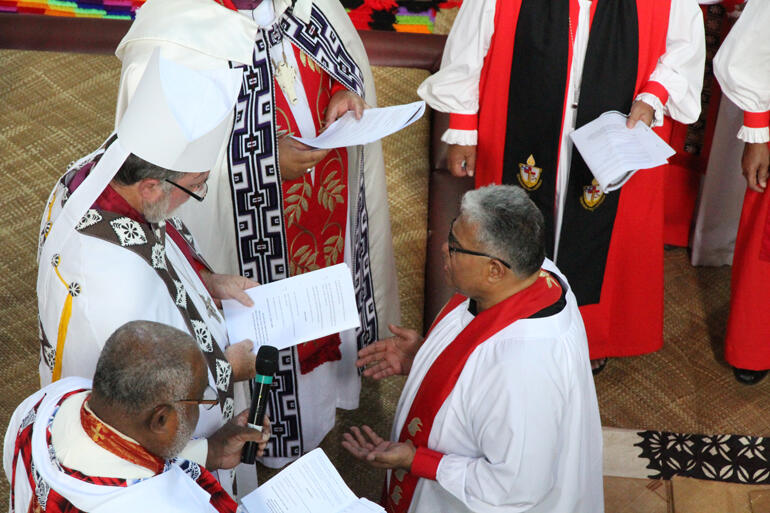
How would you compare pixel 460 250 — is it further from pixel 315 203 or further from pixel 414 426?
pixel 315 203

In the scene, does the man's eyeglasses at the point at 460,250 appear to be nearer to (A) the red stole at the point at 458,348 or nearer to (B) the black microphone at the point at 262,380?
(A) the red stole at the point at 458,348

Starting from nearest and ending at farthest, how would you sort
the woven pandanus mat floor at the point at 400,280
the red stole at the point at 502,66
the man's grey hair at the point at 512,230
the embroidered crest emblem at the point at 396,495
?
the man's grey hair at the point at 512,230, the embroidered crest emblem at the point at 396,495, the red stole at the point at 502,66, the woven pandanus mat floor at the point at 400,280

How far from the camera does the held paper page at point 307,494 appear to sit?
2016 millimetres

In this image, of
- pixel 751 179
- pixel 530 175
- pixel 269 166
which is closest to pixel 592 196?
pixel 530 175

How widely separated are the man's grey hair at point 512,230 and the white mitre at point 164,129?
67 centimetres

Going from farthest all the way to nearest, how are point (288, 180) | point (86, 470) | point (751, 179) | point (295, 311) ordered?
point (751, 179), point (288, 180), point (295, 311), point (86, 470)

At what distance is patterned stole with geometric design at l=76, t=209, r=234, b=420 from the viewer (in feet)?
6.49

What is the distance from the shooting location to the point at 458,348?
2.28 m

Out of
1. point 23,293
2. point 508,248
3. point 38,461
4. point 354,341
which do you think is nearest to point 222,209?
point 354,341

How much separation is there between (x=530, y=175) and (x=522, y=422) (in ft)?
4.86

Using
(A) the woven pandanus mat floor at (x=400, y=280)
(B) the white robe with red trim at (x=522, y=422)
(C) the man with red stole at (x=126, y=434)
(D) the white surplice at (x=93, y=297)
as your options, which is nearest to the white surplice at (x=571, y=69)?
(A) the woven pandanus mat floor at (x=400, y=280)

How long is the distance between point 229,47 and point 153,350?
1.17m

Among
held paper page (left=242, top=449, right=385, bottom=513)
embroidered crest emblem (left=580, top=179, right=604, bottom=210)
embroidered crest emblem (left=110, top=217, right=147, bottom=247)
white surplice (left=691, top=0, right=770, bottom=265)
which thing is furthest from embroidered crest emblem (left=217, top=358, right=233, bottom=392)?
white surplice (left=691, top=0, right=770, bottom=265)

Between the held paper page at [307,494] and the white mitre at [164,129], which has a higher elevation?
the white mitre at [164,129]
